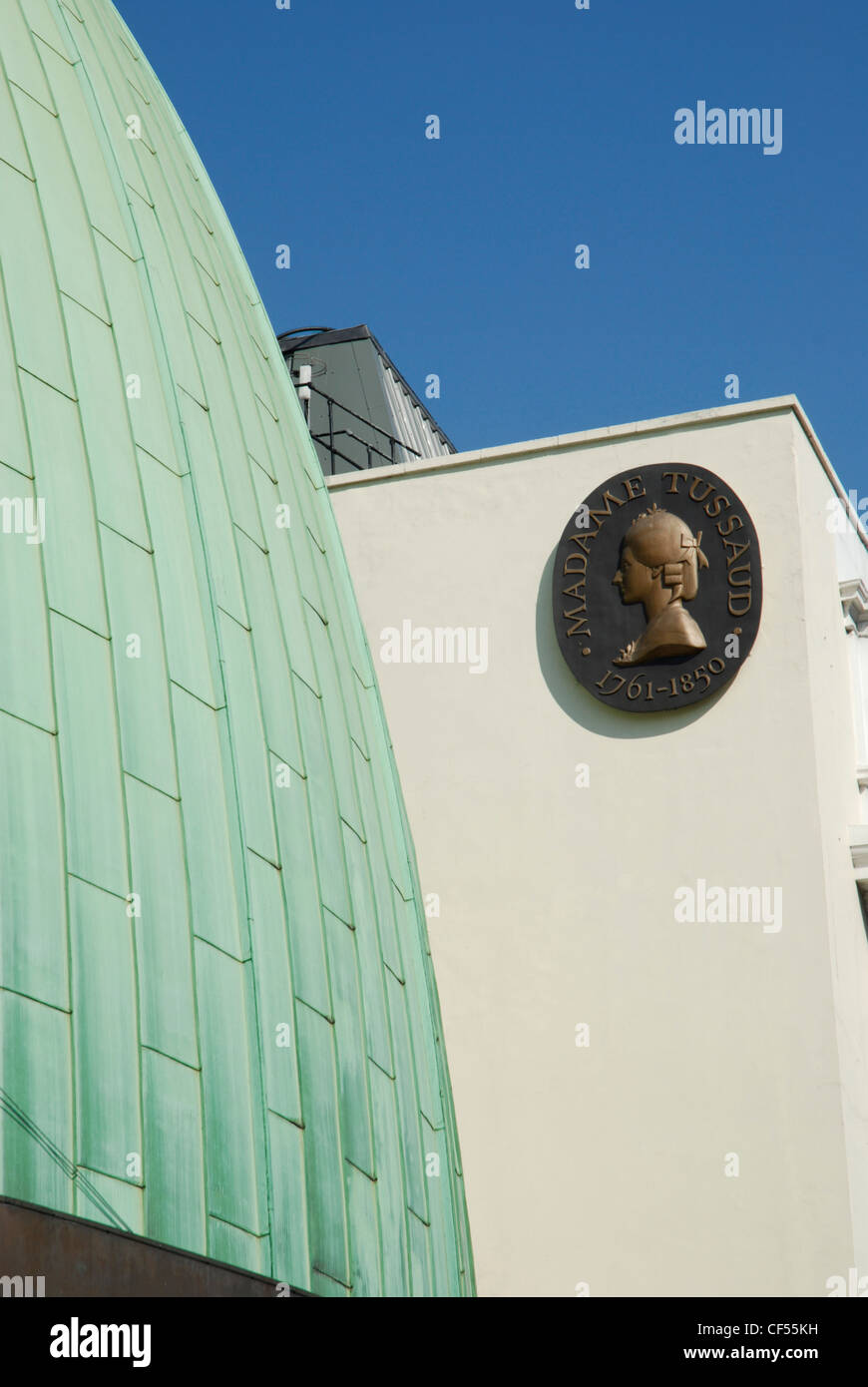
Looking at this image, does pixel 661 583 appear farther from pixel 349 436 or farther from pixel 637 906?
pixel 349 436

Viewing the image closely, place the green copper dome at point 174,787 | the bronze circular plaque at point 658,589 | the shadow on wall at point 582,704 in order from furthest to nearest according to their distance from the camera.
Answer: the shadow on wall at point 582,704
the bronze circular plaque at point 658,589
the green copper dome at point 174,787

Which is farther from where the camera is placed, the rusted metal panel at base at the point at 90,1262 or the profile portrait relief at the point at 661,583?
the profile portrait relief at the point at 661,583

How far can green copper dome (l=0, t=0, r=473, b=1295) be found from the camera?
5246mm

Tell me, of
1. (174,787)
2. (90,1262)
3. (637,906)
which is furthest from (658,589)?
(90,1262)

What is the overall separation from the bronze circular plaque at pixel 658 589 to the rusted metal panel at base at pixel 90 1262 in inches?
384

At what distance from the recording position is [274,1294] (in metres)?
5.81

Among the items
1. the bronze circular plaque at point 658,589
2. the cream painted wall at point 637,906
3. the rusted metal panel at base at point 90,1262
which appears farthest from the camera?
the bronze circular plaque at point 658,589

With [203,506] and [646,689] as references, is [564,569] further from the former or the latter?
[203,506]

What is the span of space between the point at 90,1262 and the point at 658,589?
10.6 meters

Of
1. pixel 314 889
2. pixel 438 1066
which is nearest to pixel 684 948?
pixel 438 1066

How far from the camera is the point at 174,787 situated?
19.6 feet

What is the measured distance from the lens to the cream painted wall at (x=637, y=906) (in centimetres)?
1345

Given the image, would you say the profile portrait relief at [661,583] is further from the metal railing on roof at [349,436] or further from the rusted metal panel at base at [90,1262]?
the rusted metal panel at base at [90,1262]

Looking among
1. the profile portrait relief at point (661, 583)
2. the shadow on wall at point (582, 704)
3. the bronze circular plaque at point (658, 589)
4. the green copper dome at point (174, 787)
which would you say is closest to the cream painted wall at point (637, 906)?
the shadow on wall at point (582, 704)
